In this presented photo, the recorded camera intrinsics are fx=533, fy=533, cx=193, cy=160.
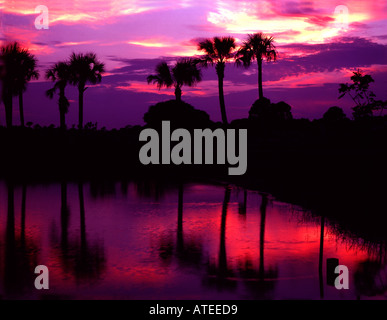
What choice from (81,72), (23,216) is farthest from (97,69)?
(23,216)

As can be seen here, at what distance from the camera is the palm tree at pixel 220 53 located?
1747 inches

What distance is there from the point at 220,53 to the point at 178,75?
14.8 feet

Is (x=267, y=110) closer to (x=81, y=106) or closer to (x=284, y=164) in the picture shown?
(x=81, y=106)

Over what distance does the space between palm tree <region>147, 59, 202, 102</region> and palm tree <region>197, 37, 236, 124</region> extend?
1.71 metres

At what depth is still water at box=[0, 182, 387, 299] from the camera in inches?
297

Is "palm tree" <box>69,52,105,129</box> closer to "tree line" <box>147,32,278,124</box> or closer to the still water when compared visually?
"tree line" <box>147,32,278,124</box>

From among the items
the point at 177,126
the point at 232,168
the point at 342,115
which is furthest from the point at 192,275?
the point at 342,115

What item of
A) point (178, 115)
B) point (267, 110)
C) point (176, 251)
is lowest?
point (176, 251)

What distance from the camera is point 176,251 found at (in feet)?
32.8

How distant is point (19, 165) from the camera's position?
34.7m

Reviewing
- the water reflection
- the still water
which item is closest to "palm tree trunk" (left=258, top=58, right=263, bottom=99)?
the still water

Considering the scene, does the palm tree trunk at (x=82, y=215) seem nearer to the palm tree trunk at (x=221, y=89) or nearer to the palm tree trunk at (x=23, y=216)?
the palm tree trunk at (x=23, y=216)

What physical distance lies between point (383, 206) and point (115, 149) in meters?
32.4

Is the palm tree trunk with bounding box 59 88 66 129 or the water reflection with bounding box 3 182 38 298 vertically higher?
the palm tree trunk with bounding box 59 88 66 129
